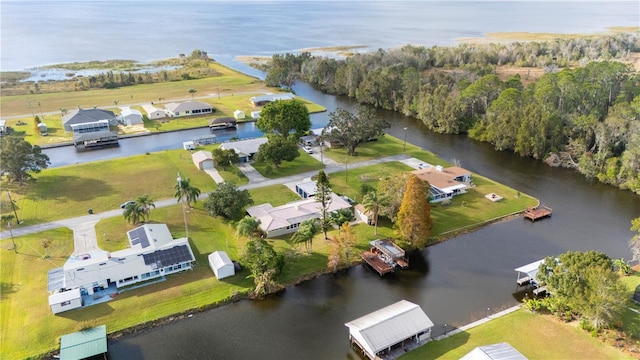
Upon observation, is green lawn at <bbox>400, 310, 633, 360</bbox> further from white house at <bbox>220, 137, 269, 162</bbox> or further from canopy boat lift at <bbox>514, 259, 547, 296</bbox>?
white house at <bbox>220, 137, 269, 162</bbox>

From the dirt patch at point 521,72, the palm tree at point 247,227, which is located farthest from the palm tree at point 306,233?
the dirt patch at point 521,72

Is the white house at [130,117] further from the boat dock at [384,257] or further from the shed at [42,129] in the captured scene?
the boat dock at [384,257]

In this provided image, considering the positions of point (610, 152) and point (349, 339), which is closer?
point (349, 339)

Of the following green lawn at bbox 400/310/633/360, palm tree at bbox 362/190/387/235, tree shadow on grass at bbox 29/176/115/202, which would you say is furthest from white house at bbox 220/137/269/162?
green lawn at bbox 400/310/633/360

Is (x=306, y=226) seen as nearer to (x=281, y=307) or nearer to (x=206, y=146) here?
(x=281, y=307)

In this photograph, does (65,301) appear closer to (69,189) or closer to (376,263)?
(69,189)

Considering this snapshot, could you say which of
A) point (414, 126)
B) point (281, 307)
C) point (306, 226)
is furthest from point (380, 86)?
point (281, 307)
